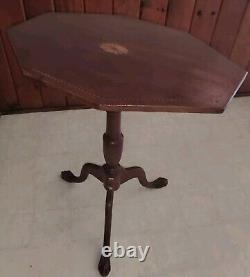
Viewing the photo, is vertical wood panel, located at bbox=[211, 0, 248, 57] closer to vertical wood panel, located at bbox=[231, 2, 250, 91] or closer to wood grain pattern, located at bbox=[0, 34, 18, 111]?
vertical wood panel, located at bbox=[231, 2, 250, 91]

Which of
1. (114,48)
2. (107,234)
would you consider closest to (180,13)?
(114,48)

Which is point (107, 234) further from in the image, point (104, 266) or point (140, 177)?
point (140, 177)

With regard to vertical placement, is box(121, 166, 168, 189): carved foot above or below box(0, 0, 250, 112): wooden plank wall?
below

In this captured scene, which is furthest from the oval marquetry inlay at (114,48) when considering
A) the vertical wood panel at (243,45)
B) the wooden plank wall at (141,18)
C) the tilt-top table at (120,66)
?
the vertical wood panel at (243,45)

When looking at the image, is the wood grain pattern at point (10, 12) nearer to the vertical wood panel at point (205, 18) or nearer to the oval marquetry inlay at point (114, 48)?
the oval marquetry inlay at point (114, 48)

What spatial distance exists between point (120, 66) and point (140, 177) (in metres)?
0.60

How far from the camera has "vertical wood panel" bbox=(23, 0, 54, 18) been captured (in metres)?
1.35

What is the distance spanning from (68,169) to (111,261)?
1.56 ft

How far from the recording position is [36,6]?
1.37 meters

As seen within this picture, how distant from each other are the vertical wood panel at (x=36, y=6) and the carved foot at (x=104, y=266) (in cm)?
105

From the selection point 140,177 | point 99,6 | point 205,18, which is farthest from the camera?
point 205,18

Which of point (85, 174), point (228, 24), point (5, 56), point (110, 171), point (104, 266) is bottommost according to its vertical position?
point (104, 266)

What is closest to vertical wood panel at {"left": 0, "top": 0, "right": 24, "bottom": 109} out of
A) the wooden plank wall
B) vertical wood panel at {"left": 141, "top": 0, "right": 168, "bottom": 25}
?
the wooden plank wall

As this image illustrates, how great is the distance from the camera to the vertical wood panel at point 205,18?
1.49 m
